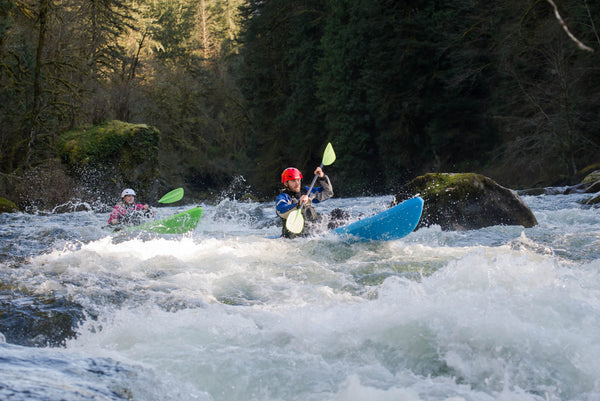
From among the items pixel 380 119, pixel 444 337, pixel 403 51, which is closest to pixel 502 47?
pixel 403 51

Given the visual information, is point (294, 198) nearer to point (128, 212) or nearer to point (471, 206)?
point (471, 206)

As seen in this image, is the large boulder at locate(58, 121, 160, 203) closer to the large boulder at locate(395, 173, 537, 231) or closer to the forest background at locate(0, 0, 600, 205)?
the forest background at locate(0, 0, 600, 205)

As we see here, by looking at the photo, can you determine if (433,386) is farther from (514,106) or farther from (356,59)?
(356,59)

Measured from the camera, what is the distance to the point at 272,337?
3.29 m

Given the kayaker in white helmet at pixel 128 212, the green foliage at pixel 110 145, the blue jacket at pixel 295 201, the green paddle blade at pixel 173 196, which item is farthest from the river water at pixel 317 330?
the green foliage at pixel 110 145

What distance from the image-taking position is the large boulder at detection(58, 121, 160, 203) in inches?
→ 631

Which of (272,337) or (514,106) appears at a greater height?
(514,106)

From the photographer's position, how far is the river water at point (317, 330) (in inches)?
102

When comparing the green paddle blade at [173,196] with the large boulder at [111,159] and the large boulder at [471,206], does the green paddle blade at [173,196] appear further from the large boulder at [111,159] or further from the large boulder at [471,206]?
the large boulder at [111,159]

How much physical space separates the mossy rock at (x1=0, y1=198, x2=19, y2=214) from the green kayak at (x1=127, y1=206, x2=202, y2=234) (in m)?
4.87

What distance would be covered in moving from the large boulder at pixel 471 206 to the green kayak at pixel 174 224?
3.51m

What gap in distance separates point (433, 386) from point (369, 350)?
1.61ft

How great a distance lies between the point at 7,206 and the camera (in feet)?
38.4

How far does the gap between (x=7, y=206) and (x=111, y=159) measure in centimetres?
552
